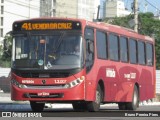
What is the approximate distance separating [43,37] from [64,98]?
2.29m

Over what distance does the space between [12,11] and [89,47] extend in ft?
449

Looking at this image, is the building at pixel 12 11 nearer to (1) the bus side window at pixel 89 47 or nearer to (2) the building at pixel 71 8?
(2) the building at pixel 71 8

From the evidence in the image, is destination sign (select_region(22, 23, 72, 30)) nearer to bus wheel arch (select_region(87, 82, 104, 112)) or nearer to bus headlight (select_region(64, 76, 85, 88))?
bus headlight (select_region(64, 76, 85, 88))

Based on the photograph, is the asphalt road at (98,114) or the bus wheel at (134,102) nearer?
the asphalt road at (98,114)

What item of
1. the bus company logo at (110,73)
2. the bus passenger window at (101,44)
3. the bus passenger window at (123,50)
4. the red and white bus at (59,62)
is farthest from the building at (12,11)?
the red and white bus at (59,62)

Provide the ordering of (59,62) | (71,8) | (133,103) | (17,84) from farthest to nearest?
1. (71,8)
2. (133,103)
3. (17,84)
4. (59,62)

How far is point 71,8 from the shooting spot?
18588 centimetres

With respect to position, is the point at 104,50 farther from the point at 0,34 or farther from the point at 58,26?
the point at 0,34

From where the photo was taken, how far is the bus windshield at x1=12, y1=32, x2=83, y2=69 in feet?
76.2

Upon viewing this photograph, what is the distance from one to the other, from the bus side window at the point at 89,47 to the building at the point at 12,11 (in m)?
130

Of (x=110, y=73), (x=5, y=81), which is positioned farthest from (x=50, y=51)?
(x=5, y=81)

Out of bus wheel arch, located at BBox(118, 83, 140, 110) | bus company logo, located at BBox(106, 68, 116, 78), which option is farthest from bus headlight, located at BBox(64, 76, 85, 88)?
bus wheel arch, located at BBox(118, 83, 140, 110)

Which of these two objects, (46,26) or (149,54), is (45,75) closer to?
(46,26)

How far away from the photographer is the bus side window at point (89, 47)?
939 inches
